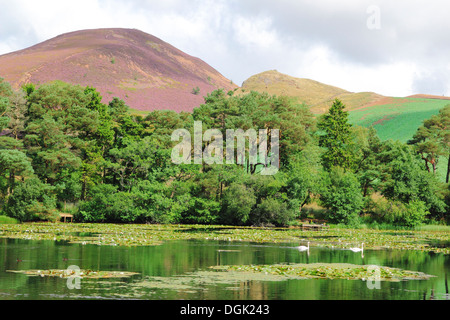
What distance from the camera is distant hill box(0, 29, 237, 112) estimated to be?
14862 cm

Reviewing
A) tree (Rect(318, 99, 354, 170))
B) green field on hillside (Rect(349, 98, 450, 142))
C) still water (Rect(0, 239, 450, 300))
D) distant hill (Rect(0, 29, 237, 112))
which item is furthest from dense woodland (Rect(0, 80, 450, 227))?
distant hill (Rect(0, 29, 237, 112))

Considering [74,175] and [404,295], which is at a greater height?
[74,175]

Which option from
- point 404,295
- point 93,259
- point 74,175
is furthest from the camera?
point 74,175

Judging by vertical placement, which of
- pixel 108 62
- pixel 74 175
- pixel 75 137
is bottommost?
pixel 74 175

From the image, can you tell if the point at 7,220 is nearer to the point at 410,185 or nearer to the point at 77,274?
the point at 77,274

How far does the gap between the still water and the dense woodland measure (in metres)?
23.0

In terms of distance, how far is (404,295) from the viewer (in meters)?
17.2

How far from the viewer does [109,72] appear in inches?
6457

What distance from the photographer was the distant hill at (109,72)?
14862cm

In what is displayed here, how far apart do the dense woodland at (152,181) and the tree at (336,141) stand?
4426 mm

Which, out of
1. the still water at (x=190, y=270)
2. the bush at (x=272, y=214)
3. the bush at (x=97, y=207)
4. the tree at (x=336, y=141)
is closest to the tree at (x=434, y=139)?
the tree at (x=336, y=141)

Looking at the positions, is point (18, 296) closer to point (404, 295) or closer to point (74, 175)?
point (404, 295)
